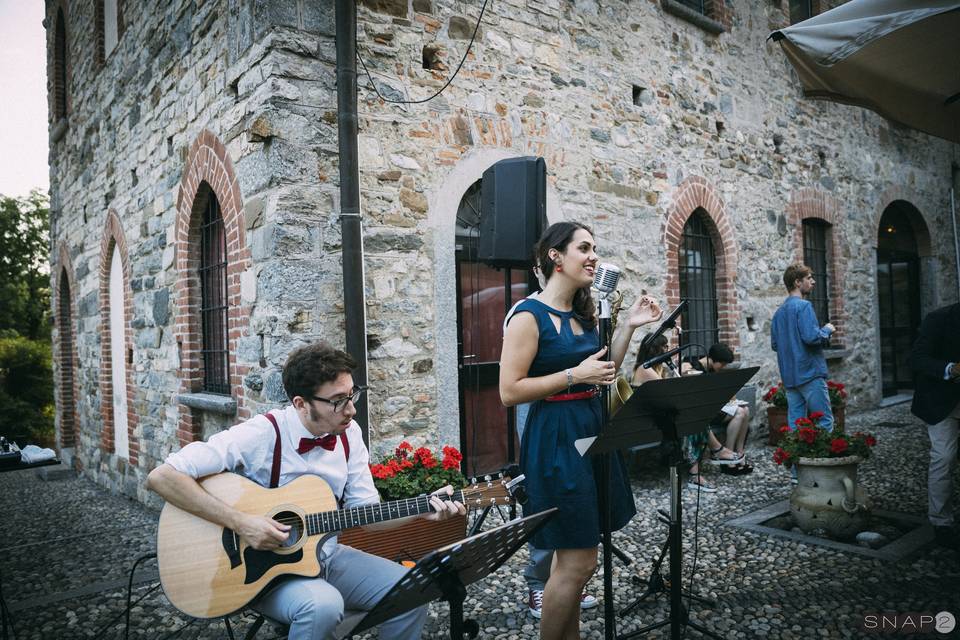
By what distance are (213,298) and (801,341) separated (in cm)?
525

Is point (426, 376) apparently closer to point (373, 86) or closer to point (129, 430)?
point (373, 86)

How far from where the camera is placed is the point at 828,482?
163 inches

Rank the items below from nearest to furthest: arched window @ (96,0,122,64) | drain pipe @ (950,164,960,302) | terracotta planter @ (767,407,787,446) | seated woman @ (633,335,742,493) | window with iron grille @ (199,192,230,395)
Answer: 1. seated woman @ (633,335,742,493)
2. window with iron grille @ (199,192,230,395)
3. arched window @ (96,0,122,64)
4. terracotta planter @ (767,407,787,446)
5. drain pipe @ (950,164,960,302)

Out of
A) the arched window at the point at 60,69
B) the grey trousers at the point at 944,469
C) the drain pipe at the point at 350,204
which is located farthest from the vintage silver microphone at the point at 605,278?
the arched window at the point at 60,69

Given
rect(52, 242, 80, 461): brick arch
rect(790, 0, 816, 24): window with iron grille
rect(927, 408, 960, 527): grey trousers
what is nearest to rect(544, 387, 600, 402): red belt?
rect(927, 408, 960, 527): grey trousers

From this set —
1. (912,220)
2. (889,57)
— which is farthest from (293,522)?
(912,220)

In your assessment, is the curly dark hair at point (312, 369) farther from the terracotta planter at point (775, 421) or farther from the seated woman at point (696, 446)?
the terracotta planter at point (775, 421)

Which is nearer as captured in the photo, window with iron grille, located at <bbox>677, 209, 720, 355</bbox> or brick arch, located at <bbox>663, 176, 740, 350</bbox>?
brick arch, located at <bbox>663, 176, 740, 350</bbox>

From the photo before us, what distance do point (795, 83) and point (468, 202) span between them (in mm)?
5847

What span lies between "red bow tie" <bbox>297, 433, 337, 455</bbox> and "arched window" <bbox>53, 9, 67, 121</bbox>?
8846mm

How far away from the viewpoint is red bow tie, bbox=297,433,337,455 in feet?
8.05

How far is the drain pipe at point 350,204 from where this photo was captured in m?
4.27

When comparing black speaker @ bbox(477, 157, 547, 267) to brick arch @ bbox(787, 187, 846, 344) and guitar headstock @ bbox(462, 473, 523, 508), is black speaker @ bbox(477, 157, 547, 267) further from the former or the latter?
brick arch @ bbox(787, 187, 846, 344)

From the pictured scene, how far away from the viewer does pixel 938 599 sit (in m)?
3.16
